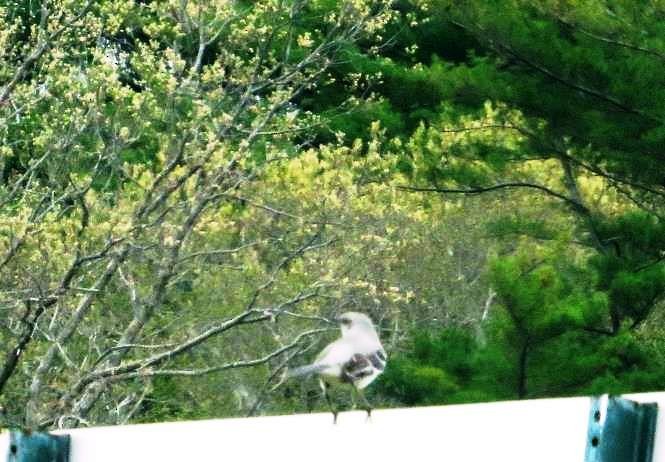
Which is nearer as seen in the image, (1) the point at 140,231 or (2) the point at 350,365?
(2) the point at 350,365

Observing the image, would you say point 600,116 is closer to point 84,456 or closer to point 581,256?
point 581,256

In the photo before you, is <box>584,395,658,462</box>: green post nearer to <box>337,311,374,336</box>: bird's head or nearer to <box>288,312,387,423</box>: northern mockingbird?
<box>288,312,387,423</box>: northern mockingbird

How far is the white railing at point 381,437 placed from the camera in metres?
2.14

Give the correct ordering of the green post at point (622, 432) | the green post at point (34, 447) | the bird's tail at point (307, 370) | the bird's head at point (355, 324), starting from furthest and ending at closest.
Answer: the bird's head at point (355, 324) < the bird's tail at point (307, 370) < the green post at point (34, 447) < the green post at point (622, 432)

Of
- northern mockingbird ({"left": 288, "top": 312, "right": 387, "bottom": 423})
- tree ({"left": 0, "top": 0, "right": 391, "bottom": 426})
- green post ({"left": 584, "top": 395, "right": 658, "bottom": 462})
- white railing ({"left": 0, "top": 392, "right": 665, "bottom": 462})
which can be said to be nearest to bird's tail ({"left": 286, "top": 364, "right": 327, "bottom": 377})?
northern mockingbird ({"left": 288, "top": 312, "right": 387, "bottom": 423})

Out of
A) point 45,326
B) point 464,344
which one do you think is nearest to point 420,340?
point 464,344

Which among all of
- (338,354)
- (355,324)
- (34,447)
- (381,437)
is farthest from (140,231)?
(381,437)

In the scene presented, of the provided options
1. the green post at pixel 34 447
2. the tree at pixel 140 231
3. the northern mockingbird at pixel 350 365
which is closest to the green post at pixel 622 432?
the green post at pixel 34 447

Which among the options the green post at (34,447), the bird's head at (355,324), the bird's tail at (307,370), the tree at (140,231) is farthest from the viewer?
the tree at (140,231)

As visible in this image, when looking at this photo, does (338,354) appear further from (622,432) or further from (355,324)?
(622,432)

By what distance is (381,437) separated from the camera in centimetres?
248

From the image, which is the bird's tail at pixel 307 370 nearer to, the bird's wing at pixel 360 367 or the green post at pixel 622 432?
the bird's wing at pixel 360 367

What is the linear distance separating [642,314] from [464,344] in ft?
6.19

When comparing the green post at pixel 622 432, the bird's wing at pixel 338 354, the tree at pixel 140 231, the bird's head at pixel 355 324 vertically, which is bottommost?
the green post at pixel 622 432
